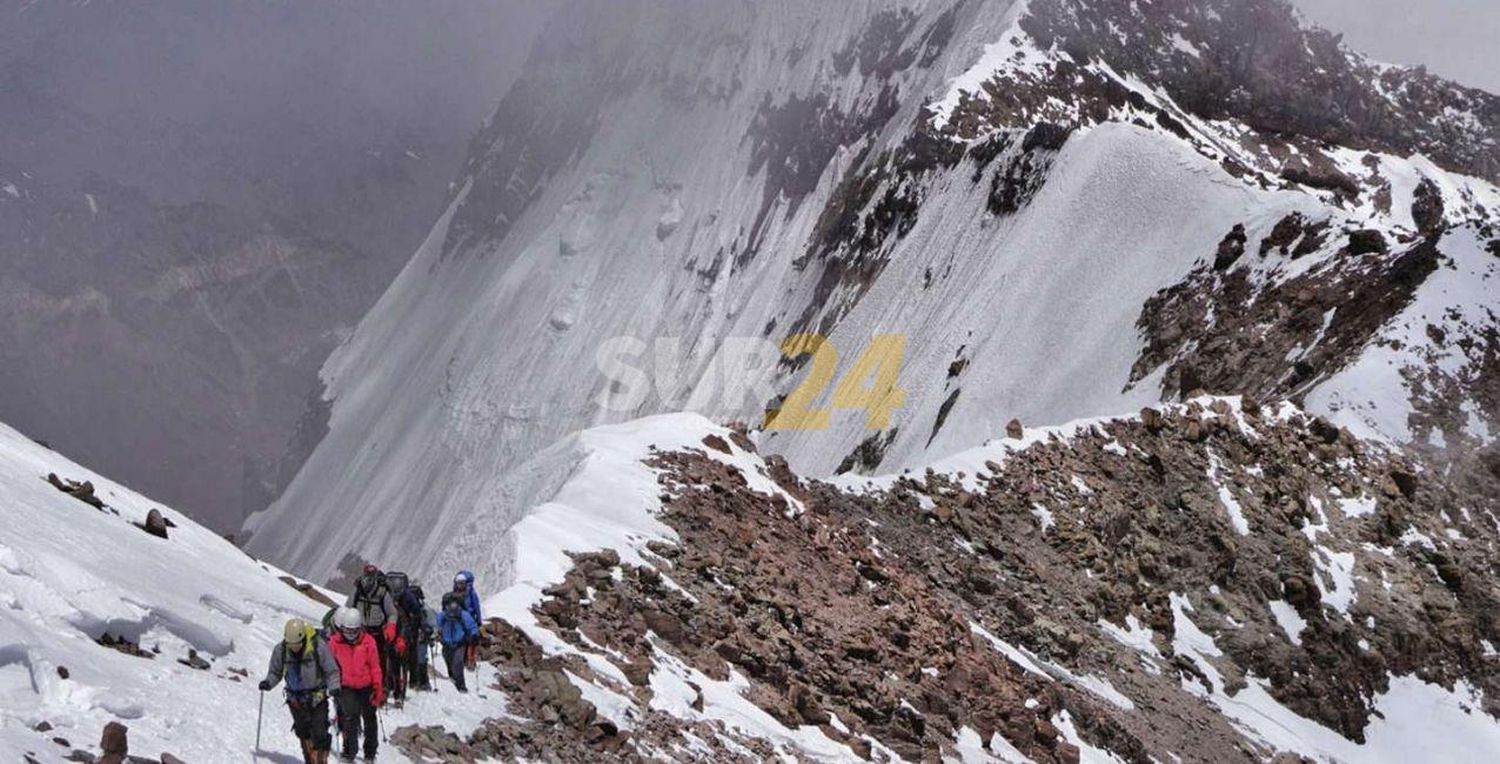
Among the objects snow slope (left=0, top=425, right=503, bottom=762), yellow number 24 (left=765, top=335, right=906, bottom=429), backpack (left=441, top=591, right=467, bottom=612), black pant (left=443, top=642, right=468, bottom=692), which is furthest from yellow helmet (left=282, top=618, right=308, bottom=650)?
yellow number 24 (left=765, top=335, right=906, bottom=429)

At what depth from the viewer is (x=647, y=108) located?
154 meters

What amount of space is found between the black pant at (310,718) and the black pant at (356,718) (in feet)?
1.10

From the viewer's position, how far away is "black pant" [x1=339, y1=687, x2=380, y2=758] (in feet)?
43.8

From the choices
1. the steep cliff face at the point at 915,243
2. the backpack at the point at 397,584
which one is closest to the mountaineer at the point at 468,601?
the backpack at the point at 397,584

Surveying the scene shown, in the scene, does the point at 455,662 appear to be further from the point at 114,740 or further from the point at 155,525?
the point at 114,740

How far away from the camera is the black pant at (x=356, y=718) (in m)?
13.4

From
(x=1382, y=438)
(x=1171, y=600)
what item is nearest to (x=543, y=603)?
(x=1171, y=600)

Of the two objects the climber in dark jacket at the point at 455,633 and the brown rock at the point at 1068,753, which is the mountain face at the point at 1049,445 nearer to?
the brown rock at the point at 1068,753

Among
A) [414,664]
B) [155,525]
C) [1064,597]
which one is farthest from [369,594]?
[1064,597]

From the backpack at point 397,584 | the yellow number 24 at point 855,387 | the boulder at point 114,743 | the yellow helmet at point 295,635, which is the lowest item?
the boulder at point 114,743

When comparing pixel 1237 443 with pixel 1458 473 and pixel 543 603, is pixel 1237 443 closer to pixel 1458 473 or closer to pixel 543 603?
pixel 1458 473

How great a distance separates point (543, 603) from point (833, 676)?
475cm

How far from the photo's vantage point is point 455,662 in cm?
1625

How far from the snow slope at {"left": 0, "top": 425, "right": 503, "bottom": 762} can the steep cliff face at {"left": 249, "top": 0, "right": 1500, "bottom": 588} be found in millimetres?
10606
